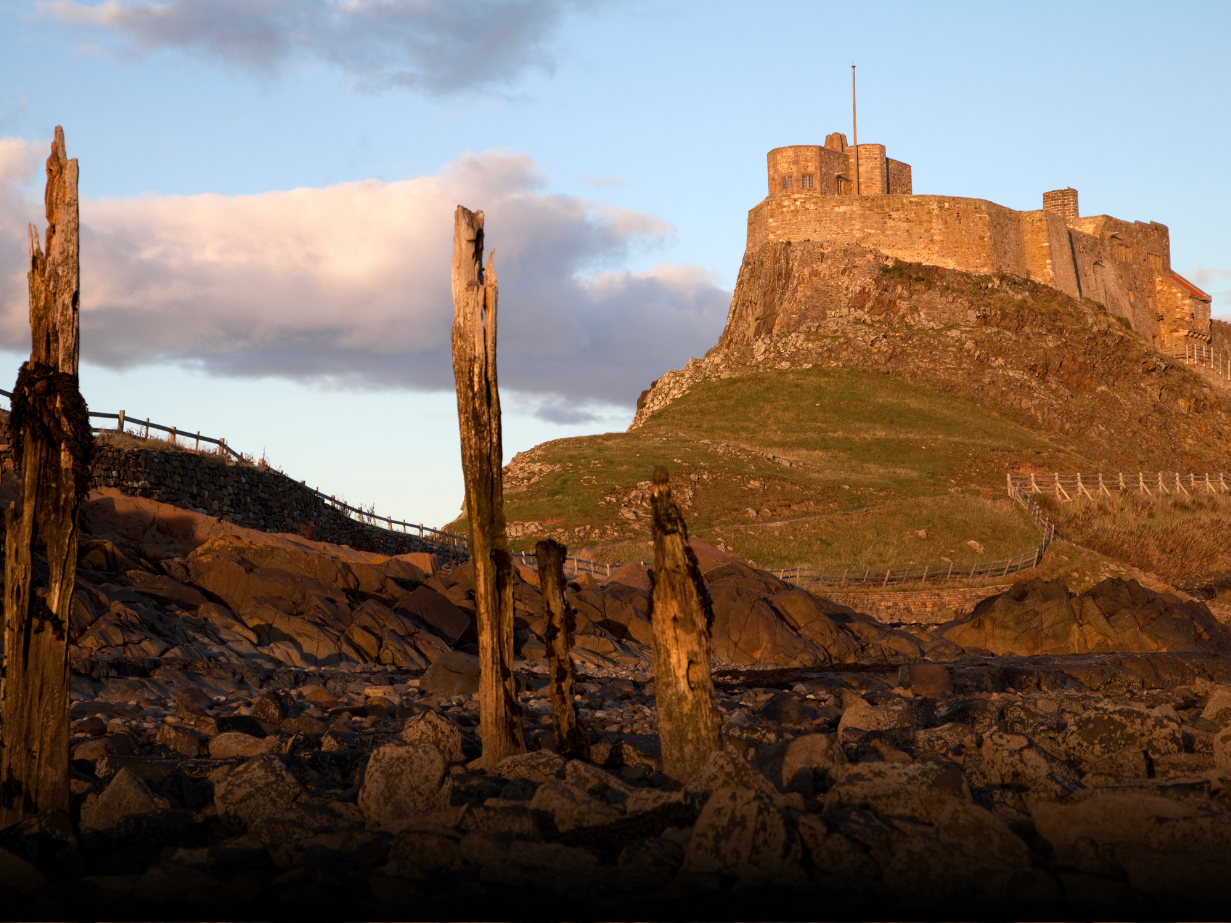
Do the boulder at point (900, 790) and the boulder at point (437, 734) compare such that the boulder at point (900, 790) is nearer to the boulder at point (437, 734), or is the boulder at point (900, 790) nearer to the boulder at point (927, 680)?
the boulder at point (437, 734)

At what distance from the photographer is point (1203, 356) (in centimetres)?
9806

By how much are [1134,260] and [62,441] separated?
107m

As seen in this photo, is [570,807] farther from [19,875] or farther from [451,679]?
[451,679]

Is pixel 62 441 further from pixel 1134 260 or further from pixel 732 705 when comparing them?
pixel 1134 260

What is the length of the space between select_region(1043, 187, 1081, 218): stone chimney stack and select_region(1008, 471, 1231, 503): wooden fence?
131 feet

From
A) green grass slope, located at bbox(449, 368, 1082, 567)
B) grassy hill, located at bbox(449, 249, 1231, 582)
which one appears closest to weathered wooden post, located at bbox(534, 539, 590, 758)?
green grass slope, located at bbox(449, 368, 1082, 567)

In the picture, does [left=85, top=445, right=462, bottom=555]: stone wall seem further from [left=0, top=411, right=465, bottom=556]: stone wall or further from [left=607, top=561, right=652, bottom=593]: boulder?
[left=607, top=561, right=652, bottom=593]: boulder

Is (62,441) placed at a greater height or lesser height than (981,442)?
lesser

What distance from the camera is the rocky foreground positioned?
18.2ft

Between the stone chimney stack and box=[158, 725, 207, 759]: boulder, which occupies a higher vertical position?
the stone chimney stack

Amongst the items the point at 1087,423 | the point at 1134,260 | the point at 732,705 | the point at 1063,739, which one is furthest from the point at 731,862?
the point at 1134,260

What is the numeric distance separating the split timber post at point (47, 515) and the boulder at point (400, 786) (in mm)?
1997

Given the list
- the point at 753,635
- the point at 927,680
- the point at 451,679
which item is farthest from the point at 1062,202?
the point at 451,679

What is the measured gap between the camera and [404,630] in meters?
20.8
